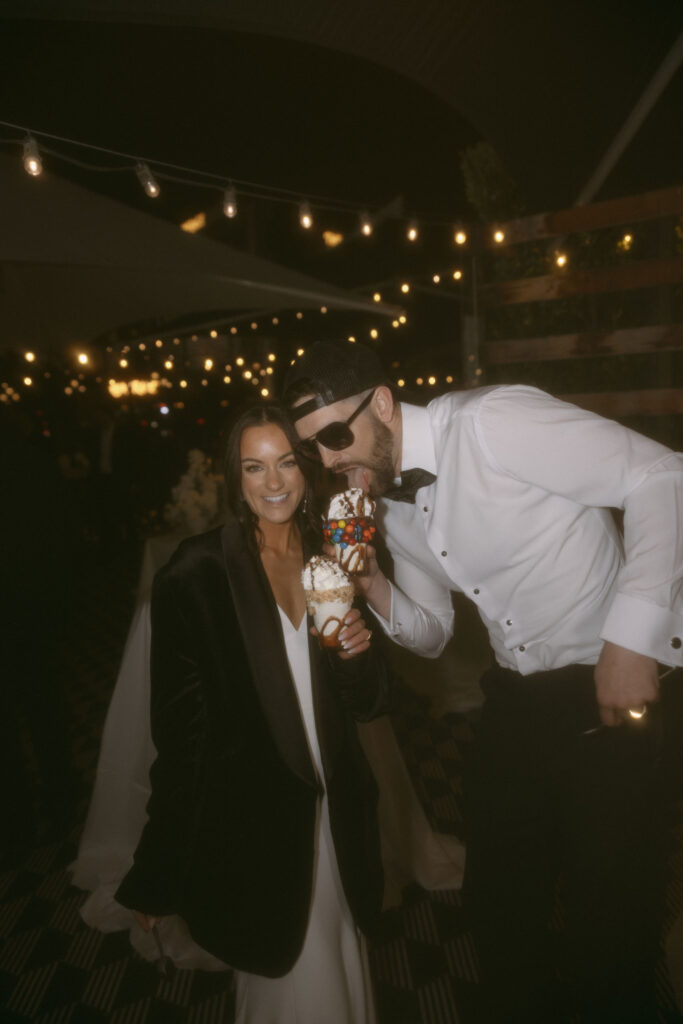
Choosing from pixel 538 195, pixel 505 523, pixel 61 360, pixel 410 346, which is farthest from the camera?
pixel 410 346

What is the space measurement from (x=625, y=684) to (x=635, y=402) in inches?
134

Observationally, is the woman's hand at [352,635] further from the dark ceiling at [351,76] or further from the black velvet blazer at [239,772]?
the dark ceiling at [351,76]

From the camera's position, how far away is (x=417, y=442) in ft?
6.93

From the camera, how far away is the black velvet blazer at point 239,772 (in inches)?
75.5

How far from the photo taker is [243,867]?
6.36 feet

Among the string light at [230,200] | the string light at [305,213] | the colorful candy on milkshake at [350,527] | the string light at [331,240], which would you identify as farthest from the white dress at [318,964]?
the string light at [331,240]

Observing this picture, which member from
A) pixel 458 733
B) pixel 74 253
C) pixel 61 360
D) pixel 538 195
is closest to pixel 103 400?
pixel 61 360

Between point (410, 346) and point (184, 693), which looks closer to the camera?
point (184, 693)

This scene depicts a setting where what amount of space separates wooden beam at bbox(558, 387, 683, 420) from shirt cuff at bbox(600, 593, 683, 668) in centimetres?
310

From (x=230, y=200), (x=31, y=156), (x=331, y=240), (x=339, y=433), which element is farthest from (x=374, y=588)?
(x=331, y=240)

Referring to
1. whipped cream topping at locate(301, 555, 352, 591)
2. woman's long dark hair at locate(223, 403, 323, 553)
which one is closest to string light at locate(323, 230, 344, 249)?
woman's long dark hair at locate(223, 403, 323, 553)

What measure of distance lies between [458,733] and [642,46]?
19.0 ft

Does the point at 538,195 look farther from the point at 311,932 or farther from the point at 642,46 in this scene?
the point at 311,932

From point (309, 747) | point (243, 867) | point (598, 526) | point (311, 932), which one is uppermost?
point (598, 526)
